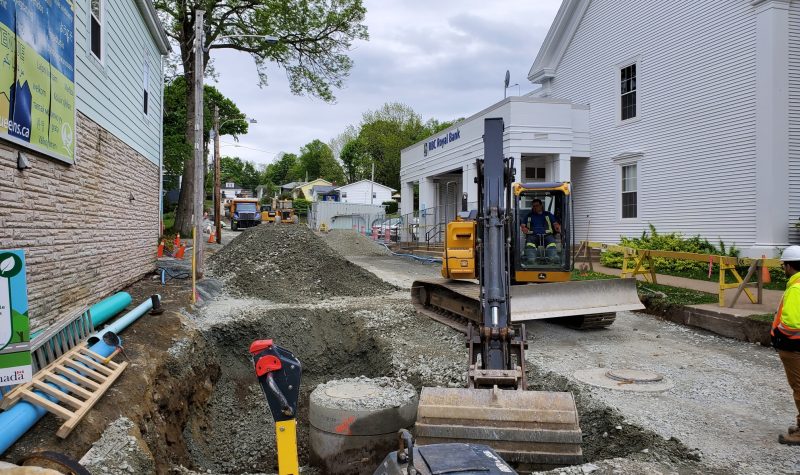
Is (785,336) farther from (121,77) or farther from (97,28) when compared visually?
(121,77)

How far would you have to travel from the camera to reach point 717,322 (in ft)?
31.4

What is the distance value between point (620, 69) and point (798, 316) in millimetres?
15340

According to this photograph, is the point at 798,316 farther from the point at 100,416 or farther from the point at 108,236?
the point at 108,236

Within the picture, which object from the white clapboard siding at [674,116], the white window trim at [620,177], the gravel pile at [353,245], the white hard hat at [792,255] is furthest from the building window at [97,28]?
the gravel pile at [353,245]

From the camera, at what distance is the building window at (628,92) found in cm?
1780

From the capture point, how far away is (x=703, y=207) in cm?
1506

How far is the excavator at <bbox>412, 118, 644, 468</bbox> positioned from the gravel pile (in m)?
15.2

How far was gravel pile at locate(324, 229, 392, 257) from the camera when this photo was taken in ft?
86.2

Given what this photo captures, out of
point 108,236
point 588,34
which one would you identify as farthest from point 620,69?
point 108,236

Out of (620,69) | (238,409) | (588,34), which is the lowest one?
(238,409)

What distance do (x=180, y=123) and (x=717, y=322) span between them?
101 ft

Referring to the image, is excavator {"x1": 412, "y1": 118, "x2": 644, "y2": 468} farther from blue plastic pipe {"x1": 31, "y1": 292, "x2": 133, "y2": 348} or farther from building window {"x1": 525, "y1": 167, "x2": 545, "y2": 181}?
building window {"x1": 525, "y1": 167, "x2": 545, "y2": 181}

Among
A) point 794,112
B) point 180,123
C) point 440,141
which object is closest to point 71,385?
point 794,112

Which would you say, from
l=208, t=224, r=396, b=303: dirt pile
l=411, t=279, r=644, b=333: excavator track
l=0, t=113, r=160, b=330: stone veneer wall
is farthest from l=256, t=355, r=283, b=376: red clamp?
l=208, t=224, r=396, b=303: dirt pile
